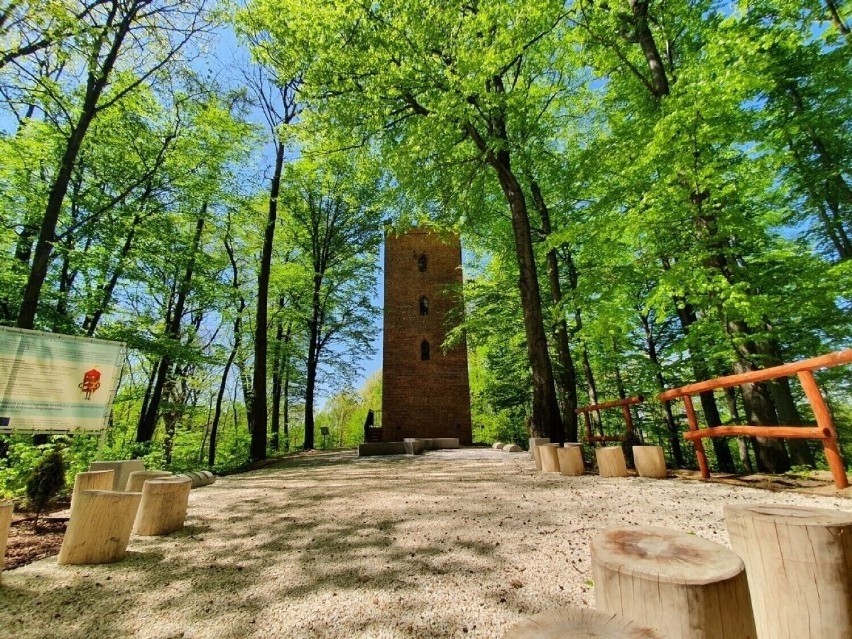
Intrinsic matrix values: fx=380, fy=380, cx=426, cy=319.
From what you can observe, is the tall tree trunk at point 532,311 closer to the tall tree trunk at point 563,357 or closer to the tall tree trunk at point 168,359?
the tall tree trunk at point 563,357

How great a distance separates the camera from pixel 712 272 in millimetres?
5730

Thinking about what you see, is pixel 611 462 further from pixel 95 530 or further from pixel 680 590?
pixel 95 530

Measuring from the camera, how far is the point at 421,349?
1769cm

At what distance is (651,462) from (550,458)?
1367 millimetres

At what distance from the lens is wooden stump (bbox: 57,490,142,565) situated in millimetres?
2771

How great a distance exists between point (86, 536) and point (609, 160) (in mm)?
8343

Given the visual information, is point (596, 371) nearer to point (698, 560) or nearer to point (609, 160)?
point (609, 160)

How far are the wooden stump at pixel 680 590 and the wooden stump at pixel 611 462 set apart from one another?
458 centimetres

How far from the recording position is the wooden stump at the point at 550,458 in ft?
19.4

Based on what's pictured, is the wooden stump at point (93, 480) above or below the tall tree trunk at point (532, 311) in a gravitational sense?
below

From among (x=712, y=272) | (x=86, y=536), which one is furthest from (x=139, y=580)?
(x=712, y=272)

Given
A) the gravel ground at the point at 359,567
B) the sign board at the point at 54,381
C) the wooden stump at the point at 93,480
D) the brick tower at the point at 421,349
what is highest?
Answer: the brick tower at the point at 421,349

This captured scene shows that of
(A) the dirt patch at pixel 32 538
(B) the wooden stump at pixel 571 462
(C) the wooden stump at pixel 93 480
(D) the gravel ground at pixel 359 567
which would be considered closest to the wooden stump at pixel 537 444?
(B) the wooden stump at pixel 571 462

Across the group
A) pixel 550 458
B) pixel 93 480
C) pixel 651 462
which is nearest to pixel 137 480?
pixel 93 480
